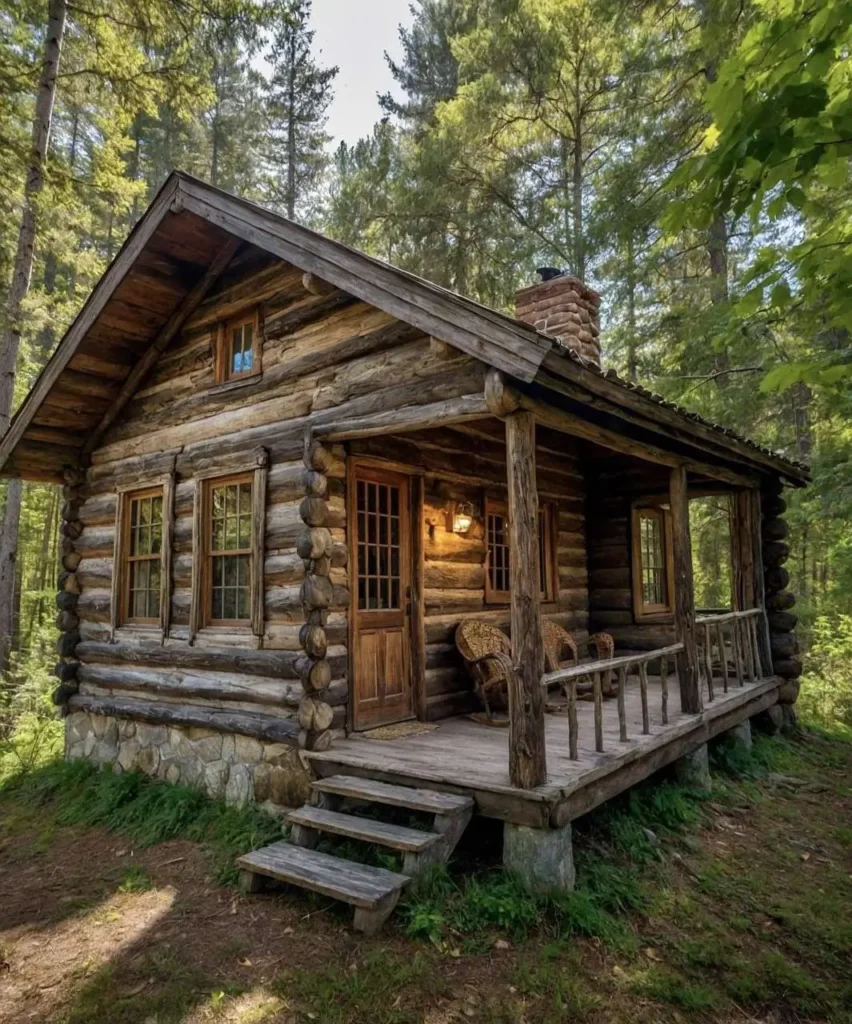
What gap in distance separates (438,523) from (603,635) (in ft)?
9.98

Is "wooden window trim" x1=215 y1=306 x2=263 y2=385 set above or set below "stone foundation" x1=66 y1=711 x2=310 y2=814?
above

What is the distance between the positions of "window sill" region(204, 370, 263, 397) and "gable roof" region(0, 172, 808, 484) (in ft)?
3.38

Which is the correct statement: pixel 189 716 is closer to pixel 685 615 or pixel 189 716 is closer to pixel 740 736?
pixel 685 615

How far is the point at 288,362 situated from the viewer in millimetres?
6430

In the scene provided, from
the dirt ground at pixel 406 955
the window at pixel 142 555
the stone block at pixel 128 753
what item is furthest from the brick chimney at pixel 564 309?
Result: the stone block at pixel 128 753

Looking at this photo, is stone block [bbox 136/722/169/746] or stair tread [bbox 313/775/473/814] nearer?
stair tread [bbox 313/775/473/814]

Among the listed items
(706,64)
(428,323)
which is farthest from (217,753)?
(706,64)

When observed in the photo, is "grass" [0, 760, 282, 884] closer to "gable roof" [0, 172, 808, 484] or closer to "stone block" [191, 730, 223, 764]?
"stone block" [191, 730, 223, 764]

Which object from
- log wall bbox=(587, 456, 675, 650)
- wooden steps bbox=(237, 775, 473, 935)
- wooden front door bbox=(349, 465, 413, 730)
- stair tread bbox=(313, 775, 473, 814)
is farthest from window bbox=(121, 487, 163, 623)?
log wall bbox=(587, 456, 675, 650)

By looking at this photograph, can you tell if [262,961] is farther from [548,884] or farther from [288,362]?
[288,362]

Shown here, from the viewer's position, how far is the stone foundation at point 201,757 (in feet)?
18.9

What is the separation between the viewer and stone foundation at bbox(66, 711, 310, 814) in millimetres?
5773

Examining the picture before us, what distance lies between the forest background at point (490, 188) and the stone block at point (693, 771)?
405 centimetres

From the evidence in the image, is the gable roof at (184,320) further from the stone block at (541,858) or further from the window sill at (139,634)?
the stone block at (541,858)
